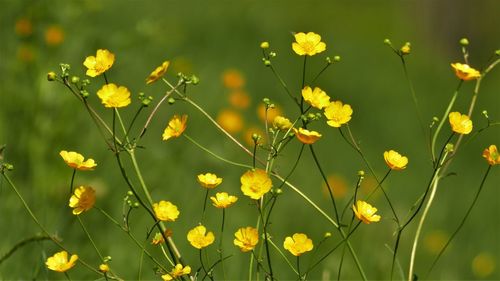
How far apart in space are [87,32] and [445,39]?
6.22 meters

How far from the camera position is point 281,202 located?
387 centimetres

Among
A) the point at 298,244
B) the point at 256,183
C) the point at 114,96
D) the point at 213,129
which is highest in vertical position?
the point at 114,96

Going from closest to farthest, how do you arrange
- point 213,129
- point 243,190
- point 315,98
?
point 243,190 < point 315,98 < point 213,129

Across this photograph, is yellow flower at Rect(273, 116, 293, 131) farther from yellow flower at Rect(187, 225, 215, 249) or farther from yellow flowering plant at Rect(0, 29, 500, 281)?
yellow flower at Rect(187, 225, 215, 249)

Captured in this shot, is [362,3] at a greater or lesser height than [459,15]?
lesser

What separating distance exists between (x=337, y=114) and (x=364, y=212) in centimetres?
17

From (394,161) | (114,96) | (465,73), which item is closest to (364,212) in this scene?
(394,161)

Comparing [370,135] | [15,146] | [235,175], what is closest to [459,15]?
[370,135]

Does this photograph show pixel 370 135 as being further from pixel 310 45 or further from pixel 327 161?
pixel 310 45

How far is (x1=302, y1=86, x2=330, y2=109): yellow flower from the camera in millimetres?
1362

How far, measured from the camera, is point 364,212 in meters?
1.35

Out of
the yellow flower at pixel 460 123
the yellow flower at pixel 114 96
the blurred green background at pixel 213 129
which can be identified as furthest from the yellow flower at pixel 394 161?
the yellow flower at pixel 114 96

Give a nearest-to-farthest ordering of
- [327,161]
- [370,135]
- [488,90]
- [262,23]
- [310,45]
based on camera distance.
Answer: [310,45] → [327,161] → [370,135] → [262,23] → [488,90]

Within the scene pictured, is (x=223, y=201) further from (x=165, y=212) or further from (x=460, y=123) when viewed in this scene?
(x=460, y=123)
